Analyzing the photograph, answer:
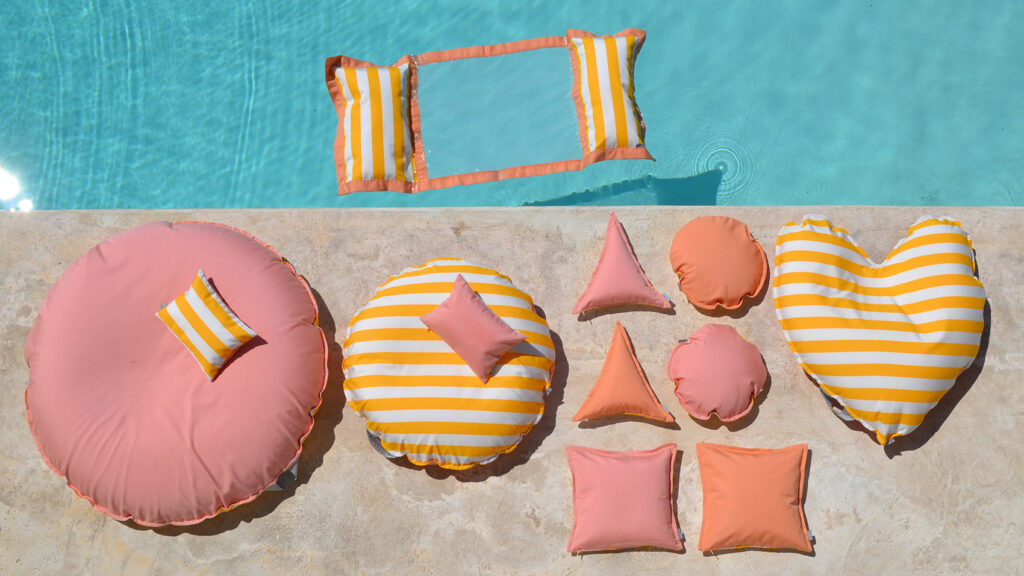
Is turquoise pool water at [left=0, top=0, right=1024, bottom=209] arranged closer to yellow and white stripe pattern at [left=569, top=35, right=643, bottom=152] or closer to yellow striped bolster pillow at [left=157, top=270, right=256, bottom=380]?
yellow and white stripe pattern at [left=569, top=35, right=643, bottom=152]

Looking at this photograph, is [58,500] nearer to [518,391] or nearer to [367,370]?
[367,370]

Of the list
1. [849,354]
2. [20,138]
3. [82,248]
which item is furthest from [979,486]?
[20,138]

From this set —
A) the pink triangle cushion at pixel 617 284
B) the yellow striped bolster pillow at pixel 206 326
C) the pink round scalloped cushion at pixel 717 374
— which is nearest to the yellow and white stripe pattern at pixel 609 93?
the pink triangle cushion at pixel 617 284

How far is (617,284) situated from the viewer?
4.48 metres

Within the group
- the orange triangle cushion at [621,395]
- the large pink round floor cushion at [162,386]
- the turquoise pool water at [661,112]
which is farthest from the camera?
the turquoise pool water at [661,112]

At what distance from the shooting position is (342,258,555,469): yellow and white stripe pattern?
4.04 m

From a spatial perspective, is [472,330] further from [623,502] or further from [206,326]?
[206,326]

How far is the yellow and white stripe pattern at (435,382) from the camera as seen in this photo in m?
4.04

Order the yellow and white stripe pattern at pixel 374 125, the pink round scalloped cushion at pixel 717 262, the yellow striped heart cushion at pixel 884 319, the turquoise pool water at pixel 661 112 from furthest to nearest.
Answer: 1. the turquoise pool water at pixel 661 112
2. the yellow and white stripe pattern at pixel 374 125
3. the pink round scalloped cushion at pixel 717 262
4. the yellow striped heart cushion at pixel 884 319

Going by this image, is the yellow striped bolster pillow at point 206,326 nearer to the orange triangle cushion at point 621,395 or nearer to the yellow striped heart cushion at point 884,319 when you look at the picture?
the orange triangle cushion at point 621,395

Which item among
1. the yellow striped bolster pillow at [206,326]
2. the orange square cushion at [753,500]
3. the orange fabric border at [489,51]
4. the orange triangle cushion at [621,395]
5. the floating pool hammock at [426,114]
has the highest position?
the orange fabric border at [489,51]

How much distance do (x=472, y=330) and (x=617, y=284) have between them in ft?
3.66

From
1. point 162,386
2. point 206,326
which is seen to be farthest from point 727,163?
point 162,386

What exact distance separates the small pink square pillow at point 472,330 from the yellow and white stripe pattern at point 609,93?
1.59 metres
